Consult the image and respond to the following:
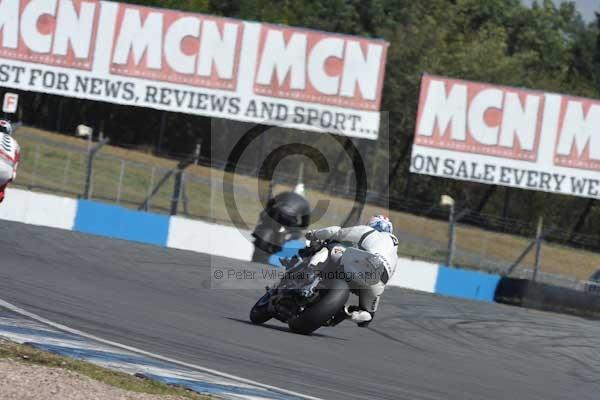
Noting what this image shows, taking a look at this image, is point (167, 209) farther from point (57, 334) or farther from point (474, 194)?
point (474, 194)

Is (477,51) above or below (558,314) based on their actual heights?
above

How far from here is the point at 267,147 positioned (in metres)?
40.6

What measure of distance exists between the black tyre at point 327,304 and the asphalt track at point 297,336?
202 mm

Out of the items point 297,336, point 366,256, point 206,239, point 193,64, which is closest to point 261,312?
point 297,336

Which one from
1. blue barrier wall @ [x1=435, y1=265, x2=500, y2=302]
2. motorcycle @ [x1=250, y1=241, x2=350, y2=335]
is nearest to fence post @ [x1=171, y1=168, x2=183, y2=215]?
blue barrier wall @ [x1=435, y1=265, x2=500, y2=302]

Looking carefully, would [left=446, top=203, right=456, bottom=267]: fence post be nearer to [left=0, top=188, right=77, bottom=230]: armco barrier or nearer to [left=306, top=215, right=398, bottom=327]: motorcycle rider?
[left=0, top=188, right=77, bottom=230]: armco barrier

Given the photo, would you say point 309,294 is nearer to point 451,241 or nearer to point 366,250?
point 366,250

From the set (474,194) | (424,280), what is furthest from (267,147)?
(424,280)

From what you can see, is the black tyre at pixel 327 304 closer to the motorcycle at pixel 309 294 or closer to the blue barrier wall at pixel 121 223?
the motorcycle at pixel 309 294

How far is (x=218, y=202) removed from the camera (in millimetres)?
26438

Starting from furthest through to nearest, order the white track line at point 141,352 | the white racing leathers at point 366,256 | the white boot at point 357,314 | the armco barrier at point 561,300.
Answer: the armco barrier at point 561,300
the white boot at point 357,314
the white racing leathers at point 366,256
the white track line at point 141,352

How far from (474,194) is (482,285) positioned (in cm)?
2498

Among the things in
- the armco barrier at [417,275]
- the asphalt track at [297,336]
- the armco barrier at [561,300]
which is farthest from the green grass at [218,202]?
the asphalt track at [297,336]

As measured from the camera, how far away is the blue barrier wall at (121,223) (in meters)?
21.7
